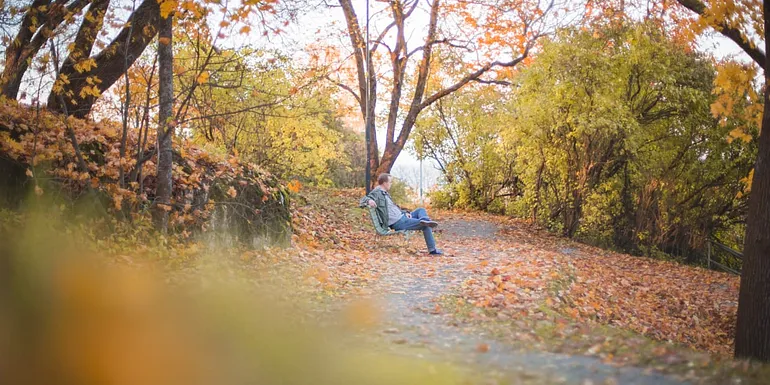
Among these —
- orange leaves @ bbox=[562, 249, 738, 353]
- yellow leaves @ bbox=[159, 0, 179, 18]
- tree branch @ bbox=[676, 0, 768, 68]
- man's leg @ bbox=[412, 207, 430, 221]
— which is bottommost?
orange leaves @ bbox=[562, 249, 738, 353]

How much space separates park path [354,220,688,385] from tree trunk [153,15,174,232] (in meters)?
2.69

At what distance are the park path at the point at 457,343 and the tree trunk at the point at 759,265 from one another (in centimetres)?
271

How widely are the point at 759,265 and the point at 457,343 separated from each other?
3.26 meters

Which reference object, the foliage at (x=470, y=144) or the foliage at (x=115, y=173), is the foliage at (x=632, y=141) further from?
the foliage at (x=115, y=173)

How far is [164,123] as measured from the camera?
22.1 feet

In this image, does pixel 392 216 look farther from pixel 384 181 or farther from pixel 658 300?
pixel 658 300

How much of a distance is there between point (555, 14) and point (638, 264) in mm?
6879

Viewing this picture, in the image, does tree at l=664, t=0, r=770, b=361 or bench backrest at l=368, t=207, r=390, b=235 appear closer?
tree at l=664, t=0, r=770, b=361

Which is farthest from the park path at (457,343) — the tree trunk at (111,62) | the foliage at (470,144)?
the foliage at (470,144)

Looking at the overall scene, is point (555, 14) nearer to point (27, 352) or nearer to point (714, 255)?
point (714, 255)

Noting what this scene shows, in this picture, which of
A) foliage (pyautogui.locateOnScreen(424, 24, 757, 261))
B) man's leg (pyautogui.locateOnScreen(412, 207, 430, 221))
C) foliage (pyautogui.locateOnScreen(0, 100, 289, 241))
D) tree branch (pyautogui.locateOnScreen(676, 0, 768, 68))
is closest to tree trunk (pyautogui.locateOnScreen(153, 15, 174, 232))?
foliage (pyautogui.locateOnScreen(0, 100, 289, 241))

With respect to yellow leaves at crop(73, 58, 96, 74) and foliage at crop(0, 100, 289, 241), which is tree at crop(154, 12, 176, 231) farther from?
yellow leaves at crop(73, 58, 96, 74)

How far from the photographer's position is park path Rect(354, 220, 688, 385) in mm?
3740

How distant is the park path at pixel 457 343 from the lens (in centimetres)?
374
